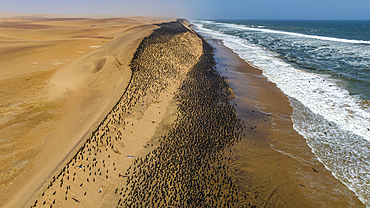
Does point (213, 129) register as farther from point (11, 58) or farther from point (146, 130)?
point (11, 58)

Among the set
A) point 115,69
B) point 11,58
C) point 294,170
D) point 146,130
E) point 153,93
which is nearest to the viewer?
point 294,170

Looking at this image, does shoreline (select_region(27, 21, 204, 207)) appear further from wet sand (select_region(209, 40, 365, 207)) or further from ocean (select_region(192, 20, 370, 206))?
ocean (select_region(192, 20, 370, 206))

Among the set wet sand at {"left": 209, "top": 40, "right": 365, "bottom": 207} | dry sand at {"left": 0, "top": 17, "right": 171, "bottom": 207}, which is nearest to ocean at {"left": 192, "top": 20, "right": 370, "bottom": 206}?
wet sand at {"left": 209, "top": 40, "right": 365, "bottom": 207}

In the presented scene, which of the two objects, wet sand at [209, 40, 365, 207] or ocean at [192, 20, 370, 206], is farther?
ocean at [192, 20, 370, 206]

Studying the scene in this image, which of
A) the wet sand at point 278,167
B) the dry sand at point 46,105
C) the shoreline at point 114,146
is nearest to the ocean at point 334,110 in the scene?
the wet sand at point 278,167

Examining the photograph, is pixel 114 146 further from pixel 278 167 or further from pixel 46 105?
pixel 278 167

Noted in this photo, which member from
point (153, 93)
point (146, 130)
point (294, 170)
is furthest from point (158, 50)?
point (294, 170)

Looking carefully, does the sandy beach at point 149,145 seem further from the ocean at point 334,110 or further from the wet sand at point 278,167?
the ocean at point 334,110
